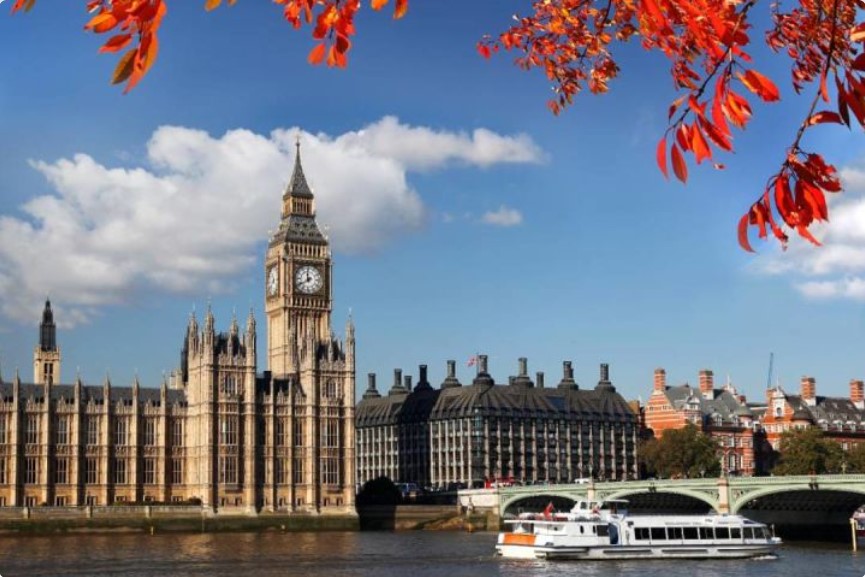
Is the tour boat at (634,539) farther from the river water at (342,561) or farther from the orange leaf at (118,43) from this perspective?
the orange leaf at (118,43)

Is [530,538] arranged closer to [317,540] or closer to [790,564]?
[790,564]

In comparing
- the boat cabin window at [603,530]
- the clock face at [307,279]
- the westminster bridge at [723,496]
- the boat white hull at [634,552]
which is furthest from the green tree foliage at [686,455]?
the boat cabin window at [603,530]

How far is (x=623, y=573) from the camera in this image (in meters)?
43.3

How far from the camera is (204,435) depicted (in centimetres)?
7962

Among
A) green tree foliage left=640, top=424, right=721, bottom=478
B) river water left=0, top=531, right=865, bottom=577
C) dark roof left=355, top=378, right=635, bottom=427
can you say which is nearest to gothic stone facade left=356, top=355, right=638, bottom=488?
dark roof left=355, top=378, right=635, bottom=427

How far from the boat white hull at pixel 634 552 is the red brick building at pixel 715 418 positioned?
48.2 meters

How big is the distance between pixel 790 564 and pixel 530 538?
9597 mm

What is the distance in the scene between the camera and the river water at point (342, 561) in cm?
4244

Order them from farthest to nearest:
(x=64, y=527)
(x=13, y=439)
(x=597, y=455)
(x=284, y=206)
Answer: (x=597, y=455) → (x=284, y=206) → (x=13, y=439) → (x=64, y=527)

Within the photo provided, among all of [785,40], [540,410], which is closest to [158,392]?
[540,410]

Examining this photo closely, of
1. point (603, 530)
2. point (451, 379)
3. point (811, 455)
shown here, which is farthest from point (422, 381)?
point (603, 530)

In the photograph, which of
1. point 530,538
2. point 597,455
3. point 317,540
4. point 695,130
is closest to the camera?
point 695,130

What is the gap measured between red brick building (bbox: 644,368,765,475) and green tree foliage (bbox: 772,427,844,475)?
14.2 meters

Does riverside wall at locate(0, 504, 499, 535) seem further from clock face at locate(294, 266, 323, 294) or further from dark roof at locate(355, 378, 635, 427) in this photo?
clock face at locate(294, 266, 323, 294)
